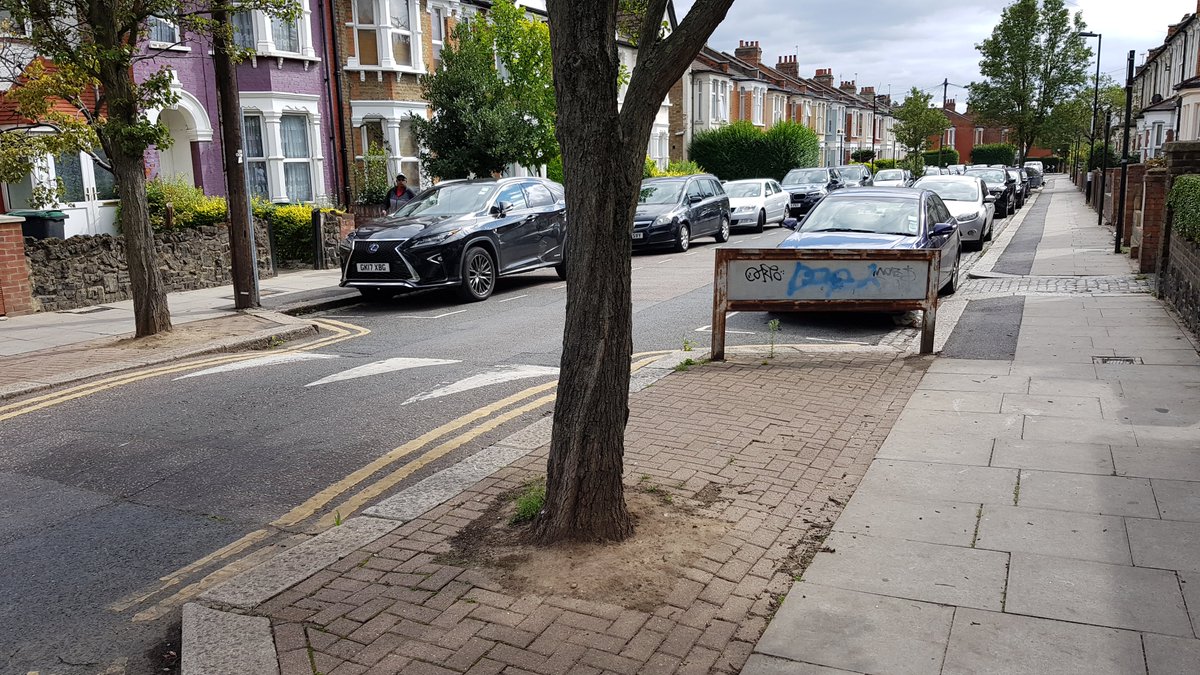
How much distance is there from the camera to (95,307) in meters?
13.6

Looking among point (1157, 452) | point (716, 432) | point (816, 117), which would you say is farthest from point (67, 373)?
point (816, 117)

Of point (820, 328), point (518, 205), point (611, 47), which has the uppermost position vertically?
point (611, 47)

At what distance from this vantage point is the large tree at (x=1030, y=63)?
67.2m

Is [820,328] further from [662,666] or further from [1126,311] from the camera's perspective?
[662,666]

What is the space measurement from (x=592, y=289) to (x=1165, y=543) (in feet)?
9.62

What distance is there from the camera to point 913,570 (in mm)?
4129

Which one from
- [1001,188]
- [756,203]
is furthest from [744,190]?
[1001,188]

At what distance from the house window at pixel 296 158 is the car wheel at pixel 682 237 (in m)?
9.46

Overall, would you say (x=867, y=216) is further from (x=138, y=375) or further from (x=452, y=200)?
(x=138, y=375)

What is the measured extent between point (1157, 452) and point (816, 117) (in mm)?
68592

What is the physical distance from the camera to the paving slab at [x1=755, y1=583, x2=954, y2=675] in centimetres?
338

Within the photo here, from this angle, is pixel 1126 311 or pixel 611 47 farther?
pixel 1126 311

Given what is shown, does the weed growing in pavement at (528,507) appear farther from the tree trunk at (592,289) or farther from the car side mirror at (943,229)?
the car side mirror at (943,229)

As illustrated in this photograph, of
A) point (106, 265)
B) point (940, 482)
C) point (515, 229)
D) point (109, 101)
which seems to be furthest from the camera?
point (515, 229)
